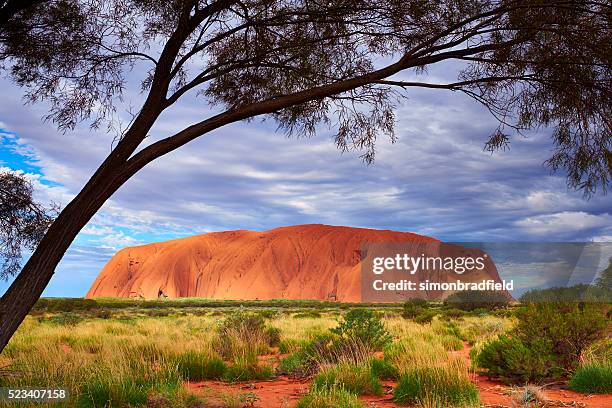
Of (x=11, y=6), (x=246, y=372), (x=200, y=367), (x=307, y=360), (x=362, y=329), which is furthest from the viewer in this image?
(x=362, y=329)

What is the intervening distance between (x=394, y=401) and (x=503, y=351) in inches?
95.7

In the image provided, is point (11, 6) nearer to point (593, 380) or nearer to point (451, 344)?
point (593, 380)

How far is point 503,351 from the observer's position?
7805 millimetres

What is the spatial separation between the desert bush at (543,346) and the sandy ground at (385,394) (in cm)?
28

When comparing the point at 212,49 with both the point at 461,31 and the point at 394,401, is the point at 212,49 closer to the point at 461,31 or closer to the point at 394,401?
the point at 461,31

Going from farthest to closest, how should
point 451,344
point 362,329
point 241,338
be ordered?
point 451,344, point 241,338, point 362,329

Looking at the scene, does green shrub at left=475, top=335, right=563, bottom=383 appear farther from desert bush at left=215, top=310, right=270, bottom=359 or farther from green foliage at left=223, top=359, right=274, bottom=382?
desert bush at left=215, top=310, right=270, bottom=359

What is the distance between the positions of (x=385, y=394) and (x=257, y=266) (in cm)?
9055

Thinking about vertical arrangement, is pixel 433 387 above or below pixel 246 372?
above

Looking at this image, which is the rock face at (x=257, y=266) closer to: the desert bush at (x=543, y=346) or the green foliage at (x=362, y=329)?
the green foliage at (x=362, y=329)

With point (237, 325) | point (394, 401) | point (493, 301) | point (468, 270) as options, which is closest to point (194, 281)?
point (468, 270)

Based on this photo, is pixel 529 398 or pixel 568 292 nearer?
pixel 529 398

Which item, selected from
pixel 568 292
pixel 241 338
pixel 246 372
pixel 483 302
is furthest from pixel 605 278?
pixel 246 372

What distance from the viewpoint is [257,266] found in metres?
96.4
